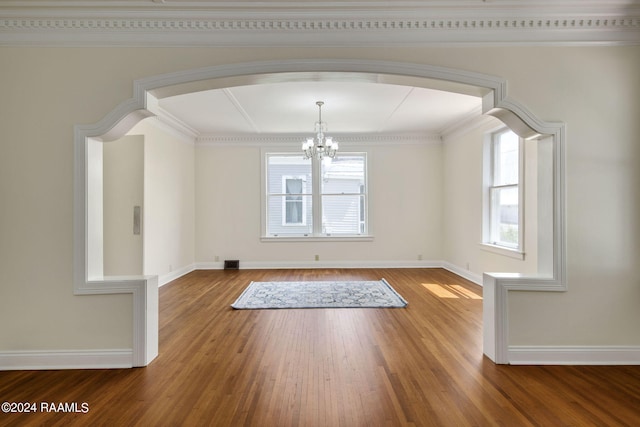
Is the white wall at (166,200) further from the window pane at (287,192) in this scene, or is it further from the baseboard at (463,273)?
the baseboard at (463,273)

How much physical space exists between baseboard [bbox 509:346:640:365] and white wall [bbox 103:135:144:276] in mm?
4335

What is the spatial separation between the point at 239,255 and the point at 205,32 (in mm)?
5160

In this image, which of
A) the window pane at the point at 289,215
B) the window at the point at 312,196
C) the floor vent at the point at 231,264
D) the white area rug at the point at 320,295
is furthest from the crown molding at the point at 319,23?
the floor vent at the point at 231,264

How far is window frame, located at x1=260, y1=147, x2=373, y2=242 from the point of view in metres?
7.30

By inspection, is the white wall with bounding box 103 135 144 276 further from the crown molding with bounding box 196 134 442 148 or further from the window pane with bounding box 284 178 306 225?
the window pane with bounding box 284 178 306 225

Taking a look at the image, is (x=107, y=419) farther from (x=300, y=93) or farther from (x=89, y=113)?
(x=300, y=93)

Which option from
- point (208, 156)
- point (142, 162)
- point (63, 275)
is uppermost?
point (208, 156)

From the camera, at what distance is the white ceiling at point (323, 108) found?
14.9ft

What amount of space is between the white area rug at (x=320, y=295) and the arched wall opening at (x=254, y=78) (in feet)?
5.70

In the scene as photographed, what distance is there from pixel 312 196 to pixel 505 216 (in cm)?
367

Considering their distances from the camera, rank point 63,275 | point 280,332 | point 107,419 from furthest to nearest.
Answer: point 280,332, point 63,275, point 107,419

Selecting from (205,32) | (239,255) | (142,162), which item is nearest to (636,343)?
(205,32)

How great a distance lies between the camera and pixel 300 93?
4.66m

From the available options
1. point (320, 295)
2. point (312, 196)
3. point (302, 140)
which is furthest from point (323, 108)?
point (320, 295)
